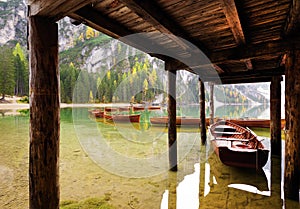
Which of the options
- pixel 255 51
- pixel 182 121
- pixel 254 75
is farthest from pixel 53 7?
pixel 182 121

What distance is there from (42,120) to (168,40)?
2.81 metres

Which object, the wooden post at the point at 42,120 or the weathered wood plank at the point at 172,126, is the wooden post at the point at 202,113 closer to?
the weathered wood plank at the point at 172,126

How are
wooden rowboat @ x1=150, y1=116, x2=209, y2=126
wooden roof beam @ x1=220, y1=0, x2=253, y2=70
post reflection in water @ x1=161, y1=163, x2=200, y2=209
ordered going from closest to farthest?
wooden roof beam @ x1=220, y1=0, x2=253, y2=70 → post reflection in water @ x1=161, y1=163, x2=200, y2=209 → wooden rowboat @ x1=150, y1=116, x2=209, y2=126

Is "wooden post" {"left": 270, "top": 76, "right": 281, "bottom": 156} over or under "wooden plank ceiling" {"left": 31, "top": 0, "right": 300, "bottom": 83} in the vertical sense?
under

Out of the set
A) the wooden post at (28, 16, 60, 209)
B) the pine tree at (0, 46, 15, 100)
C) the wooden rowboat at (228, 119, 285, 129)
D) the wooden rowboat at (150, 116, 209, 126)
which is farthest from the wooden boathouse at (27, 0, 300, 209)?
the pine tree at (0, 46, 15, 100)

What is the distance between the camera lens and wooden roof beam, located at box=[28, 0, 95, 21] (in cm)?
192

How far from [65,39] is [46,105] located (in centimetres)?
13107

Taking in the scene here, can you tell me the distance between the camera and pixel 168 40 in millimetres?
3773

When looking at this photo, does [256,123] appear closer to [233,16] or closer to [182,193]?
[182,193]

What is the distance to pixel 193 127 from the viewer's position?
14.4m

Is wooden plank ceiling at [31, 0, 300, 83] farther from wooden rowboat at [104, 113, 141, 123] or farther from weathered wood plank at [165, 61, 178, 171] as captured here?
wooden rowboat at [104, 113, 141, 123]

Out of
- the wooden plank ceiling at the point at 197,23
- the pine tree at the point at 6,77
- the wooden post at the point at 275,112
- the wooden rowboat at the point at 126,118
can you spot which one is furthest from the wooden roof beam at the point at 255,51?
the pine tree at the point at 6,77

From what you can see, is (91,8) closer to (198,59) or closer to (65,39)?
(198,59)

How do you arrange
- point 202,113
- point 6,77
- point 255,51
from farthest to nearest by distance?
point 6,77 < point 202,113 < point 255,51
